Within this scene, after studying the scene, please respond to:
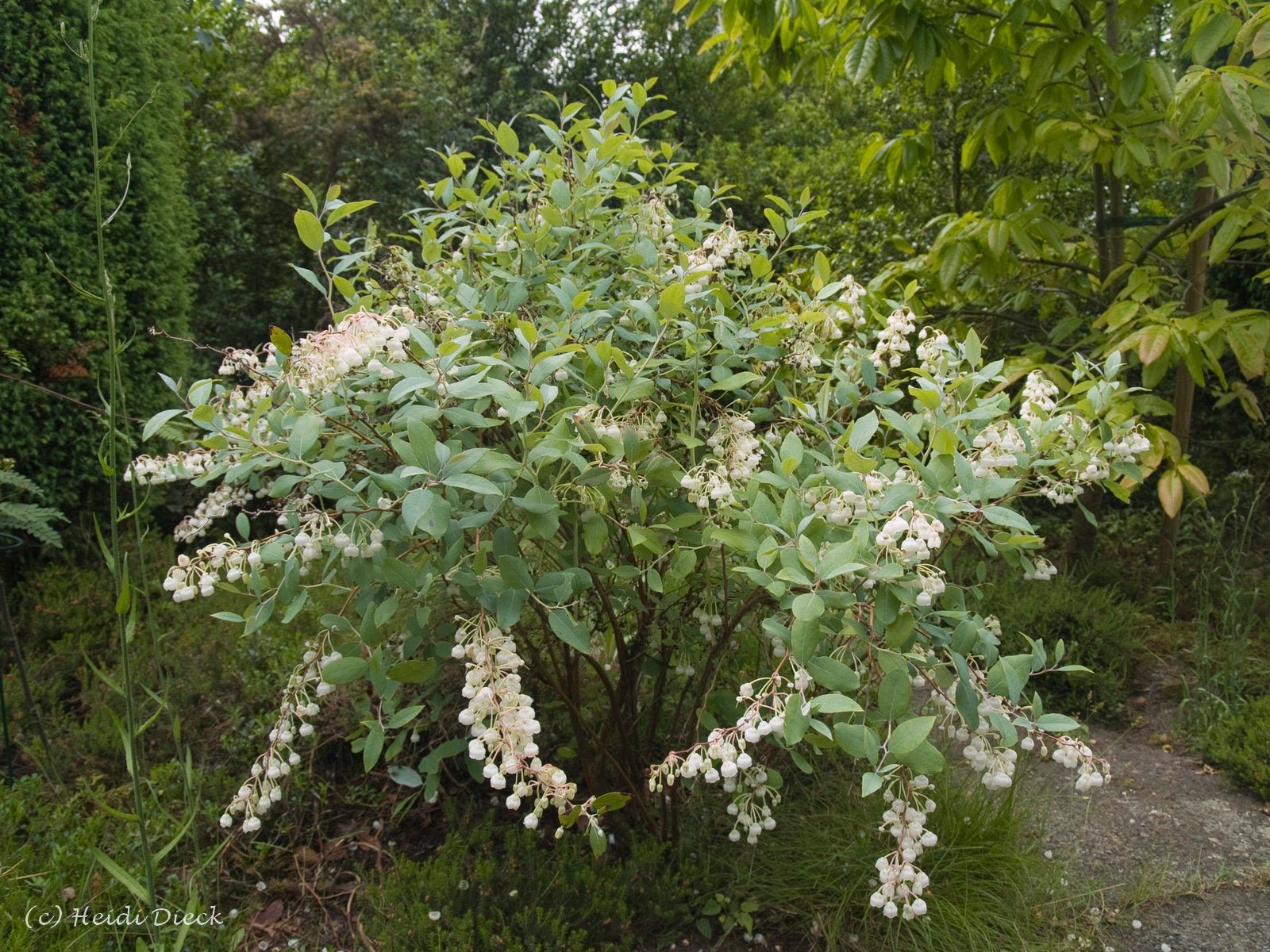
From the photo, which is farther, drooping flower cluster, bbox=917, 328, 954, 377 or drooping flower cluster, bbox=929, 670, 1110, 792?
drooping flower cluster, bbox=917, 328, 954, 377

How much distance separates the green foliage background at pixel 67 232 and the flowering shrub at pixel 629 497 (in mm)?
2165

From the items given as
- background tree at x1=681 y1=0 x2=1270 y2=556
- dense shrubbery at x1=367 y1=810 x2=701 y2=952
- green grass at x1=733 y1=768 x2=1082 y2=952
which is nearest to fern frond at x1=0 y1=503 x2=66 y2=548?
dense shrubbery at x1=367 y1=810 x2=701 y2=952

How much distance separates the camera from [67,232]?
3754 mm

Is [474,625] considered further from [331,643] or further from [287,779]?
[287,779]

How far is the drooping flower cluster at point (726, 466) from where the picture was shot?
1.59 meters

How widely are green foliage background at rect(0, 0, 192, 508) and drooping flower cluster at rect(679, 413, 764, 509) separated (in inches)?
110

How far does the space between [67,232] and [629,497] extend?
324cm

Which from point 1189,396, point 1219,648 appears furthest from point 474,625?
point 1189,396

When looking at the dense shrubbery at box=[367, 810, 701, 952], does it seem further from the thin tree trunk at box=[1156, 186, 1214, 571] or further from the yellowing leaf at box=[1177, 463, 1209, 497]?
the thin tree trunk at box=[1156, 186, 1214, 571]

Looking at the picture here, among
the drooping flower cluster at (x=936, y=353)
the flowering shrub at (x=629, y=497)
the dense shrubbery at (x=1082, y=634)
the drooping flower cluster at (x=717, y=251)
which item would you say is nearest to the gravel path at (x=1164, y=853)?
the dense shrubbery at (x=1082, y=634)

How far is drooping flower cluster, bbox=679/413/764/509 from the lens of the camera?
1.59m

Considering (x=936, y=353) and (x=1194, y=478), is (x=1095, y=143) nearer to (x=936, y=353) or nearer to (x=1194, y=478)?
(x=1194, y=478)

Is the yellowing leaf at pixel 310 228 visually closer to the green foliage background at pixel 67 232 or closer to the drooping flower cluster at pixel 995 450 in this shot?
the drooping flower cluster at pixel 995 450

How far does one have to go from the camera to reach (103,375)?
3.97m
